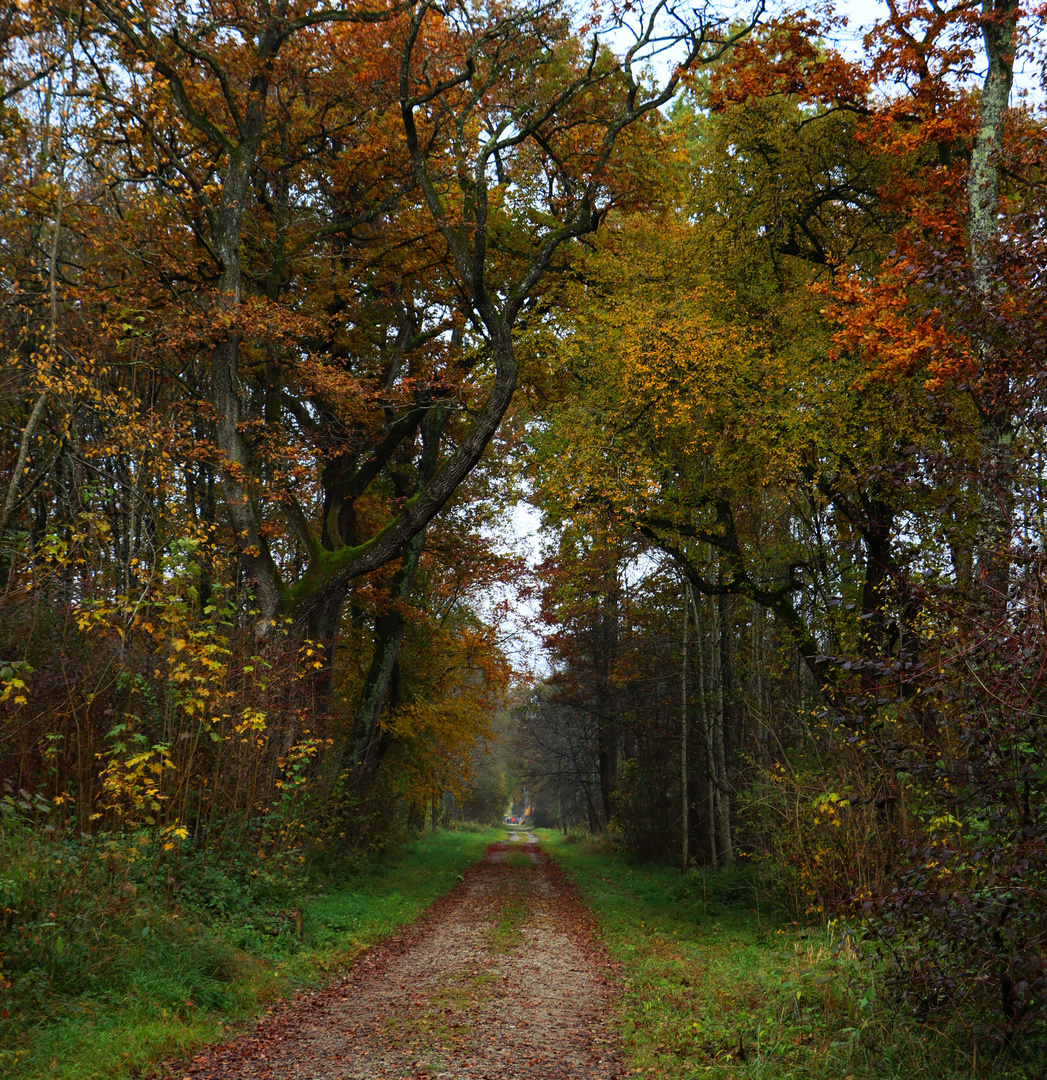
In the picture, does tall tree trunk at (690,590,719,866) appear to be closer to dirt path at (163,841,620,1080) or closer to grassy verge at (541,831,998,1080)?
grassy verge at (541,831,998,1080)

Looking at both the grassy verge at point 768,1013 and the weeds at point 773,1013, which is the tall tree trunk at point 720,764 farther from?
the weeds at point 773,1013

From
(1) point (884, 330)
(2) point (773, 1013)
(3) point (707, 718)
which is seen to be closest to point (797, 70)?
(1) point (884, 330)

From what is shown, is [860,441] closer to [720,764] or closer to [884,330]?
[884,330]

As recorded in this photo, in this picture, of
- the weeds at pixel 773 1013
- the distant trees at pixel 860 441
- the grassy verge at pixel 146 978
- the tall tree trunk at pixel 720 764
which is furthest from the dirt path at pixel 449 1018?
the tall tree trunk at pixel 720 764

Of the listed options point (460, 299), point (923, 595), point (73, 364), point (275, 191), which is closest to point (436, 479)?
point (73, 364)

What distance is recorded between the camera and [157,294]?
35.3 feet

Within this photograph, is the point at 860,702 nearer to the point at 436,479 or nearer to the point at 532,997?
the point at 532,997

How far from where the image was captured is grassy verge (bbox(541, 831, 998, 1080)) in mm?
4594

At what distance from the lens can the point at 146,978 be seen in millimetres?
5559

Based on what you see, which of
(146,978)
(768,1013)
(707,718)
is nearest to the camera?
(146,978)

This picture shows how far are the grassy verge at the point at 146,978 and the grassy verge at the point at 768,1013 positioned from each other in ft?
10.5

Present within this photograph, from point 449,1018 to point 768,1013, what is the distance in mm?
2637

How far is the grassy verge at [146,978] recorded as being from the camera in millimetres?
4551

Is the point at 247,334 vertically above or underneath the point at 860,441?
above
